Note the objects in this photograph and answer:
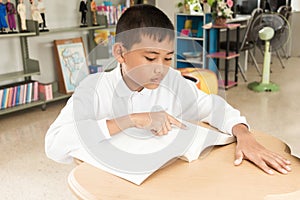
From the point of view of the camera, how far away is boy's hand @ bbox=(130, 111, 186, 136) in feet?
3.20

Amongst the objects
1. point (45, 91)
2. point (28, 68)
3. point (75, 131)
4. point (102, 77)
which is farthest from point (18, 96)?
point (75, 131)

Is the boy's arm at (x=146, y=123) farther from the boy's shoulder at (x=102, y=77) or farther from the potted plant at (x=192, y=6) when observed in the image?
the potted plant at (x=192, y=6)

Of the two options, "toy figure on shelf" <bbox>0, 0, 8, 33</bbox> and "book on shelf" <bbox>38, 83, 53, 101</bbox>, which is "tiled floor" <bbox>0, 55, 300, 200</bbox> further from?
"toy figure on shelf" <bbox>0, 0, 8, 33</bbox>

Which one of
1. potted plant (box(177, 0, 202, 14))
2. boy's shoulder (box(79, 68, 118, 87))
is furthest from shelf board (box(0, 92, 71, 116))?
boy's shoulder (box(79, 68, 118, 87))

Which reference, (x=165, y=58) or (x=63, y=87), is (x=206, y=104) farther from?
(x=63, y=87)

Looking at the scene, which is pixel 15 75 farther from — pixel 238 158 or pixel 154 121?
pixel 238 158

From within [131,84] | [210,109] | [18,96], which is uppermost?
[131,84]

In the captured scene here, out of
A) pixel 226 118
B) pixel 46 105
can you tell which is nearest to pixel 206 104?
pixel 226 118

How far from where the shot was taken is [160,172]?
890 mm

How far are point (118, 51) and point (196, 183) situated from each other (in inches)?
16.0

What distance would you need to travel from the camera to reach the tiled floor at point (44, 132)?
234cm

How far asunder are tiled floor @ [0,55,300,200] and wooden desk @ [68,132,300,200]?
1453mm

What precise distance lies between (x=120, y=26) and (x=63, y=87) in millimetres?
3395

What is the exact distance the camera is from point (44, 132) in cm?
332
